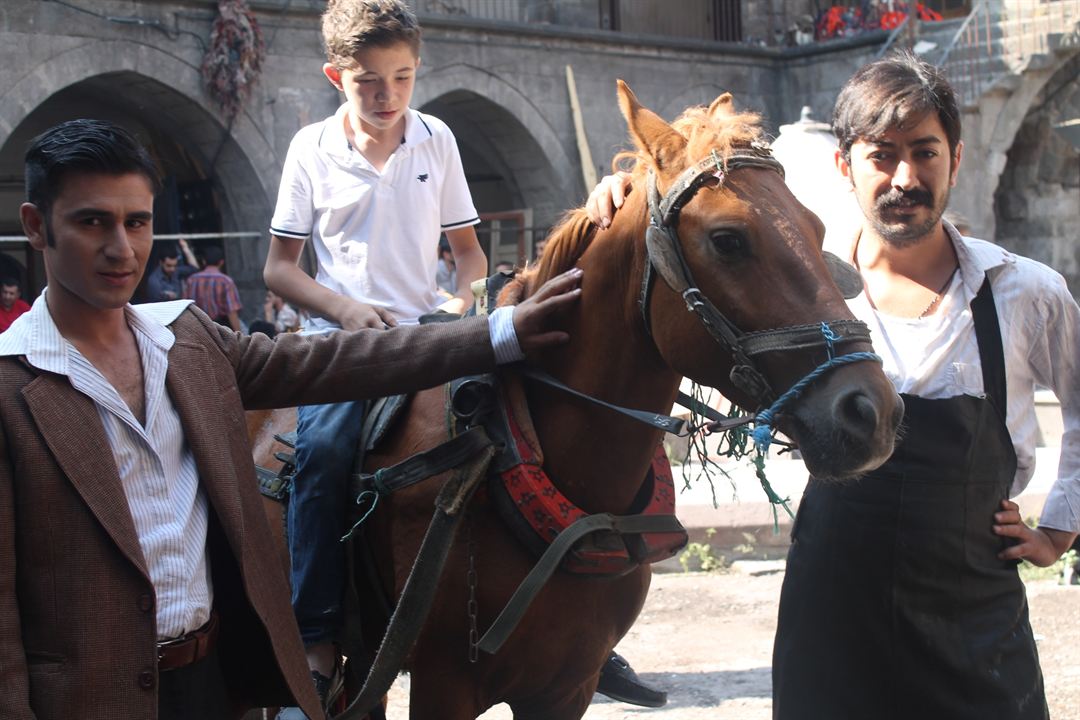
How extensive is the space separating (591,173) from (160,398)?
50.7 ft

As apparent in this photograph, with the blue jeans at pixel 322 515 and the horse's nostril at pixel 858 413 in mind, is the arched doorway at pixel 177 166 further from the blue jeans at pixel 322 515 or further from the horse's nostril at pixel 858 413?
the horse's nostril at pixel 858 413

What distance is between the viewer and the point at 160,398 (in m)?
2.31

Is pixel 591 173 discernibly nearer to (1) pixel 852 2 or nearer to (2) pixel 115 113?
(2) pixel 115 113

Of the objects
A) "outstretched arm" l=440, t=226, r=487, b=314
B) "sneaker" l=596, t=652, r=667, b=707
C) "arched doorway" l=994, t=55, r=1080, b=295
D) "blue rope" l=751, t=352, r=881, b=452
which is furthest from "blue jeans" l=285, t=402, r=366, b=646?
"arched doorway" l=994, t=55, r=1080, b=295

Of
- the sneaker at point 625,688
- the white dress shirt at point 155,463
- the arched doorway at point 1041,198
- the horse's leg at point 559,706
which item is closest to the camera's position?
the white dress shirt at point 155,463

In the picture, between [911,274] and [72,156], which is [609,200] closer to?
[911,274]

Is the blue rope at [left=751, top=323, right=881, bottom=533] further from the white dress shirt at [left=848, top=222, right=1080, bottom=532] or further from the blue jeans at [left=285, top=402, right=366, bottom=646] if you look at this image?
the blue jeans at [left=285, top=402, right=366, bottom=646]

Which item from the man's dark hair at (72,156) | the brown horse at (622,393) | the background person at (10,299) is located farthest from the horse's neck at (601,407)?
the background person at (10,299)

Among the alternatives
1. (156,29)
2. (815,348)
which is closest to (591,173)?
(156,29)

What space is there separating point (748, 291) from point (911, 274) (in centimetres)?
69

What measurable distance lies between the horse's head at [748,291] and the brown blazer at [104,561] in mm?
973

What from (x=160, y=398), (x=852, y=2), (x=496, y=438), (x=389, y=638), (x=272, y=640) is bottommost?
(x=389, y=638)

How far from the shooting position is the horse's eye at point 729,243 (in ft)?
8.07

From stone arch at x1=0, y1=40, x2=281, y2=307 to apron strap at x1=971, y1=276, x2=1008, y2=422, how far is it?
11.9 metres
